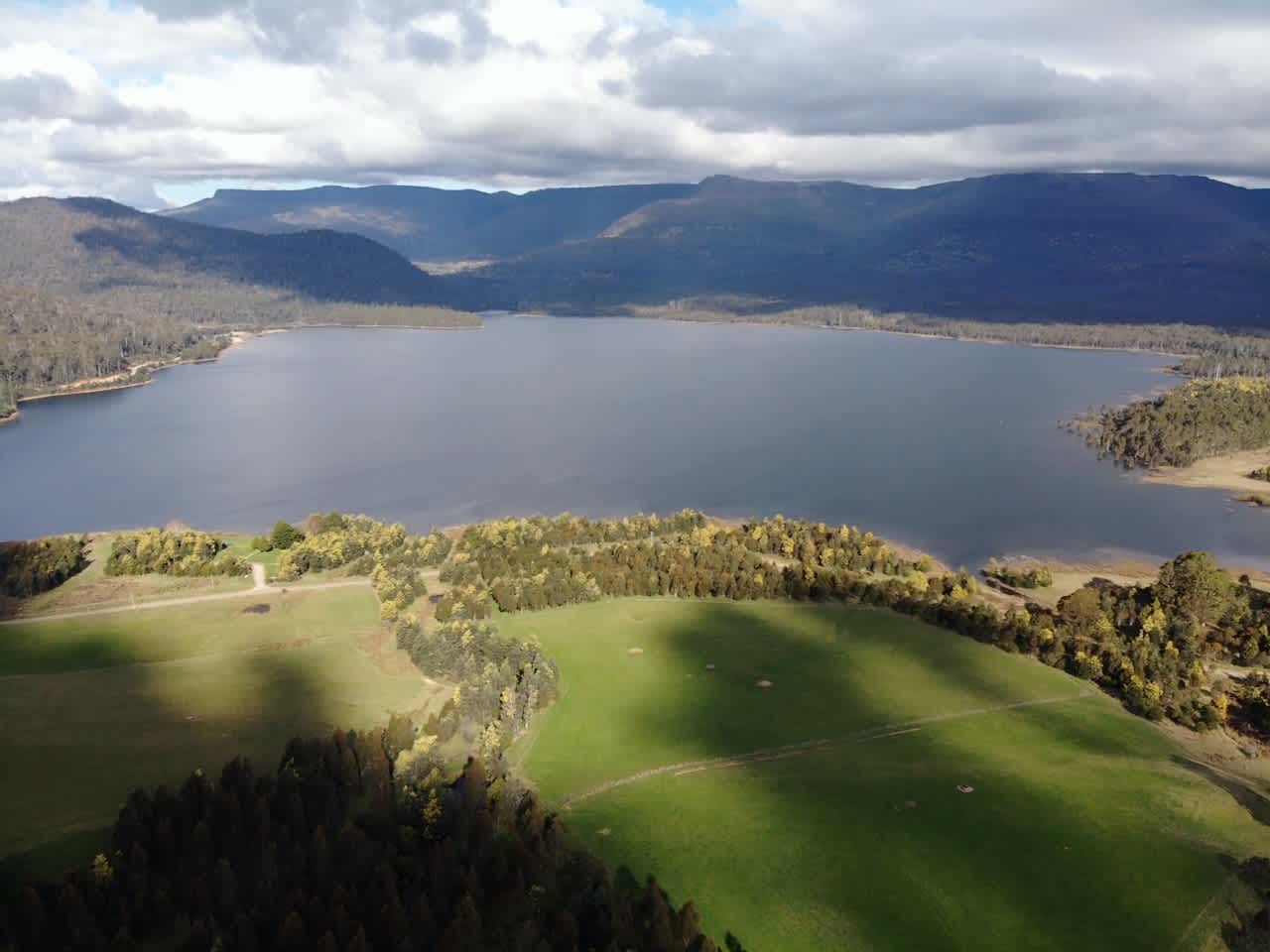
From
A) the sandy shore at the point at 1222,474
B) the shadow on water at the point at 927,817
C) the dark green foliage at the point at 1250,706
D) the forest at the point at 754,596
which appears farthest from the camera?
the sandy shore at the point at 1222,474

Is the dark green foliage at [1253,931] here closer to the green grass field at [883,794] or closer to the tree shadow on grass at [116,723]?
the green grass field at [883,794]

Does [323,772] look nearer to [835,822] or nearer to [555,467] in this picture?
[835,822]

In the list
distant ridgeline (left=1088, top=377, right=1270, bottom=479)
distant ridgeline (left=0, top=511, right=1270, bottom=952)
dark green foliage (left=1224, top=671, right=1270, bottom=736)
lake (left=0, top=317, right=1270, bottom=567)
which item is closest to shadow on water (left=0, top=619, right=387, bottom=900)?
distant ridgeline (left=0, top=511, right=1270, bottom=952)

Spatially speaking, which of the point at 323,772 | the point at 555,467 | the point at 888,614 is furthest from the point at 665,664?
the point at 555,467

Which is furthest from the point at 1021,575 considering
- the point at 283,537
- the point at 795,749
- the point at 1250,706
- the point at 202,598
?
the point at 202,598

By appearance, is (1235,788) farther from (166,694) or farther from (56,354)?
(56,354)

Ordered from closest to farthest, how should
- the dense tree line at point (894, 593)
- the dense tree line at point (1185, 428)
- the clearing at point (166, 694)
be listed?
the clearing at point (166, 694), the dense tree line at point (894, 593), the dense tree line at point (1185, 428)

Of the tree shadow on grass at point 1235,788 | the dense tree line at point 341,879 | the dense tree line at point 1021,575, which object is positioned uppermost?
the dense tree line at point 341,879

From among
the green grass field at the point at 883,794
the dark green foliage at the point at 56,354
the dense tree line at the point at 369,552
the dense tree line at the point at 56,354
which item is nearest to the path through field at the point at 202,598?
the dense tree line at the point at 369,552
